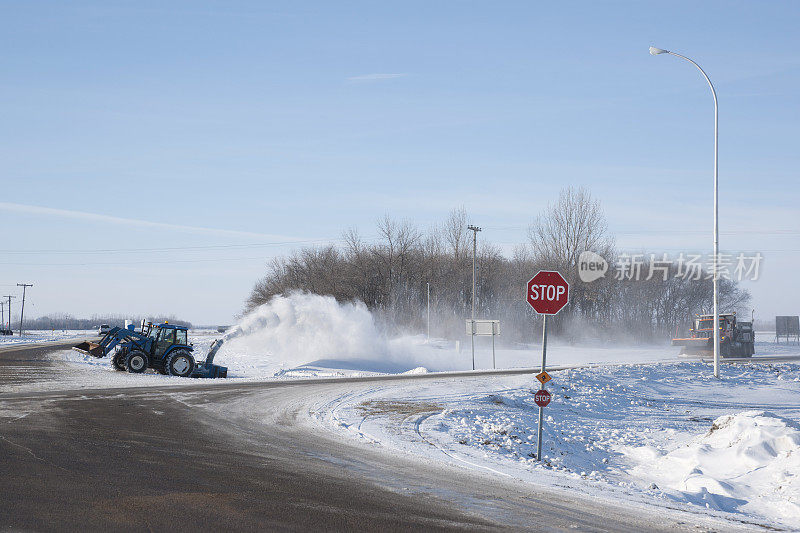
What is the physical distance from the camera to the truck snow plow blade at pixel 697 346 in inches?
1805

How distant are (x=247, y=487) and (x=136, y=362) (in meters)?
22.7

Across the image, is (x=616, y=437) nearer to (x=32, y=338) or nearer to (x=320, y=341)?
(x=320, y=341)

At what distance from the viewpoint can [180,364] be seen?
96.2ft

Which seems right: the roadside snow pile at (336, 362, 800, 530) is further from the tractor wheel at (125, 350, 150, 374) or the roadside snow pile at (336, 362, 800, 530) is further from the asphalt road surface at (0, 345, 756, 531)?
the tractor wheel at (125, 350, 150, 374)

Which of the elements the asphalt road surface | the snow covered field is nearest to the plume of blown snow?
the asphalt road surface

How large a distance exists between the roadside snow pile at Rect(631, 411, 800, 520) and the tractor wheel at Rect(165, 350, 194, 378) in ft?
66.2

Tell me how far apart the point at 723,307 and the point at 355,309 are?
78494mm

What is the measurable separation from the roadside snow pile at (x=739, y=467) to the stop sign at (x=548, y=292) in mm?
3549

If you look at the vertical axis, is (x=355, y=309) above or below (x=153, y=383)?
above

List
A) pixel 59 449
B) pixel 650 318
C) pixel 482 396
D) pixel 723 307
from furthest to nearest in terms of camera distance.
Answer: pixel 723 307, pixel 650 318, pixel 482 396, pixel 59 449

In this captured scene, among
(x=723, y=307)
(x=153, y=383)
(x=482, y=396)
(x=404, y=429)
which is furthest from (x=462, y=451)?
(x=723, y=307)

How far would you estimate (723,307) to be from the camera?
105m

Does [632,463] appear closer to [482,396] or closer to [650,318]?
[482,396]

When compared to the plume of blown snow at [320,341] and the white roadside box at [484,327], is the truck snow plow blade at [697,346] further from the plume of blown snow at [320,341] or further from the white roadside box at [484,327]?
the white roadside box at [484,327]
